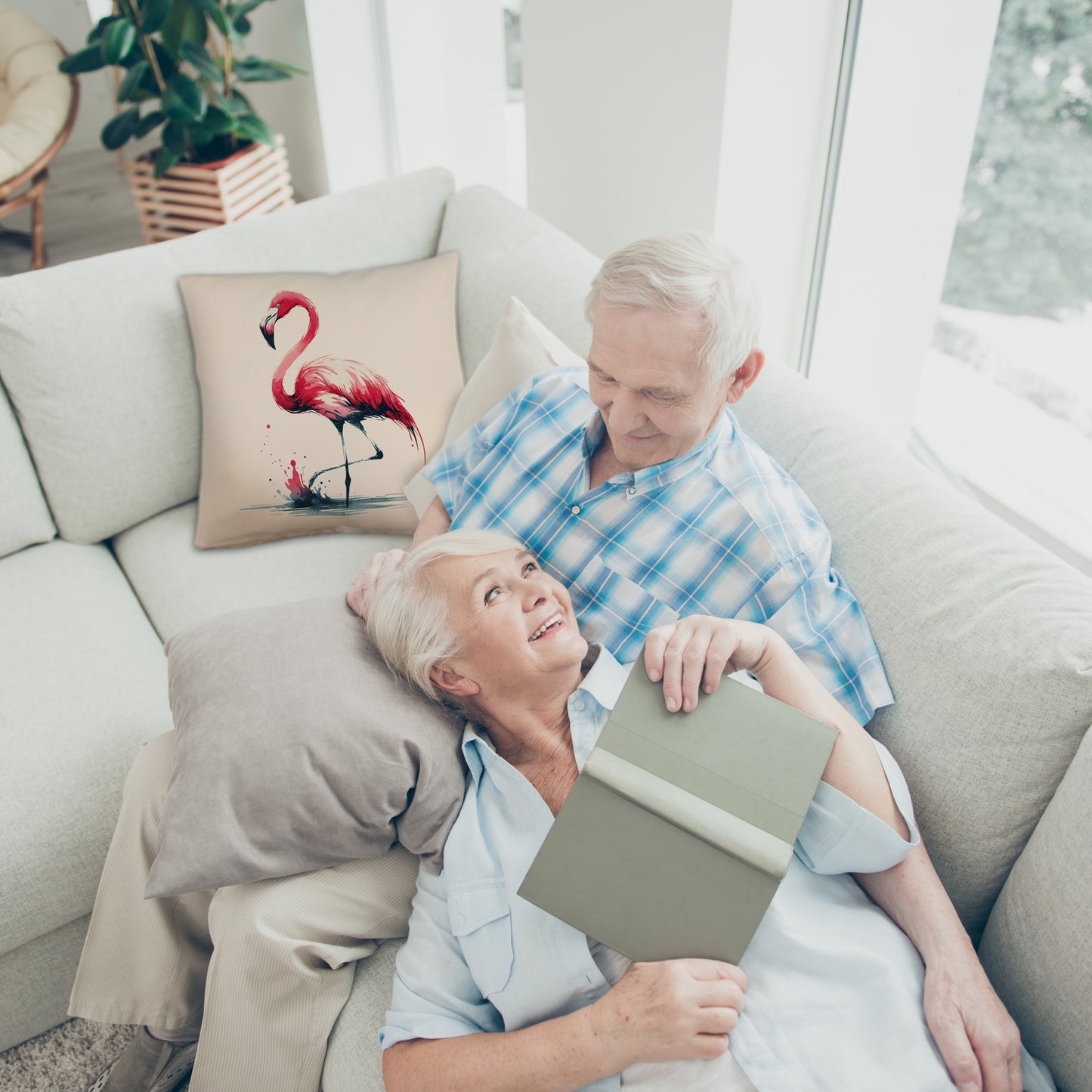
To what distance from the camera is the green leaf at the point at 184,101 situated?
2.66m

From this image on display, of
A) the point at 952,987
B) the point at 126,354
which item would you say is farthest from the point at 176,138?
the point at 952,987

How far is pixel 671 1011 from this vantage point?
860mm

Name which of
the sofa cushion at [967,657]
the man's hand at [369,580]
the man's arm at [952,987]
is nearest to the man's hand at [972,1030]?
the man's arm at [952,987]

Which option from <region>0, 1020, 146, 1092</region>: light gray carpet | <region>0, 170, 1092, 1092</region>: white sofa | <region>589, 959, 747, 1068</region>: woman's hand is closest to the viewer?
<region>589, 959, 747, 1068</region>: woman's hand

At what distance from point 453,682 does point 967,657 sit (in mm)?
618

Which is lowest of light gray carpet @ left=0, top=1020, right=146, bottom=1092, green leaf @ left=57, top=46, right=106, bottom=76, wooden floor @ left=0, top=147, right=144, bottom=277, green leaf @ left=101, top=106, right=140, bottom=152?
light gray carpet @ left=0, top=1020, right=146, bottom=1092

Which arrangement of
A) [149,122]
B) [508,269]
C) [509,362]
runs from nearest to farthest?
1. [509,362]
2. [508,269]
3. [149,122]

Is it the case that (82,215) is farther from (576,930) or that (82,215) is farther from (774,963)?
(774,963)

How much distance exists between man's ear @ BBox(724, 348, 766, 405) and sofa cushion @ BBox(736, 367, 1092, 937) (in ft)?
0.68

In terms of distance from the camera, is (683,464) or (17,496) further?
(17,496)

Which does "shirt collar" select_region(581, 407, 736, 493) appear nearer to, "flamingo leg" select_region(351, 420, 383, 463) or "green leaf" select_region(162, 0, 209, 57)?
"flamingo leg" select_region(351, 420, 383, 463)

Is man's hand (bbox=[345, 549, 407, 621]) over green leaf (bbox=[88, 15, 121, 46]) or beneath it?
beneath

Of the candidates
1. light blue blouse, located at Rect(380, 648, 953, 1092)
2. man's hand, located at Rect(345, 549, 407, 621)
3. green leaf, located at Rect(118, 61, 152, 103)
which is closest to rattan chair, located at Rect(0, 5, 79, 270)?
green leaf, located at Rect(118, 61, 152, 103)

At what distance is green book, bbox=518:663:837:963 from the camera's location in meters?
0.88
